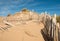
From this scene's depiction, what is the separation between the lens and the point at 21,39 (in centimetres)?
781

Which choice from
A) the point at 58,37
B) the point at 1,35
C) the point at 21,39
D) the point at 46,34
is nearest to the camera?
the point at 58,37

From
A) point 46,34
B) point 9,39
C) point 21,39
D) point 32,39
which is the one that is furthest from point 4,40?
point 46,34

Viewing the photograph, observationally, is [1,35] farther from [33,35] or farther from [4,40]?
[33,35]

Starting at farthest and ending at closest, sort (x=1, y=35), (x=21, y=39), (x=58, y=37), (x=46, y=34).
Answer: (x=46, y=34) → (x=1, y=35) → (x=21, y=39) → (x=58, y=37)

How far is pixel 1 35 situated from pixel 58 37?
2729 millimetres

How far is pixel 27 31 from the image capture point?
8.83m

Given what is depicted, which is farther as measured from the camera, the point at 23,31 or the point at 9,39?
the point at 23,31

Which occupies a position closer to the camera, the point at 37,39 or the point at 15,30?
the point at 37,39

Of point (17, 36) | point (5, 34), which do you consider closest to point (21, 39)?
point (17, 36)

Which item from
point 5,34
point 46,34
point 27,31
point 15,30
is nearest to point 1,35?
point 5,34

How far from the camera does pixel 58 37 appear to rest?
7.11m

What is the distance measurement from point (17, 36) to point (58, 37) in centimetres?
193

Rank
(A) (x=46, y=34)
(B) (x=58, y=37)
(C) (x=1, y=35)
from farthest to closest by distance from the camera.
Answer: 1. (A) (x=46, y=34)
2. (C) (x=1, y=35)
3. (B) (x=58, y=37)

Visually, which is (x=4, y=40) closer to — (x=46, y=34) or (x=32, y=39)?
(x=32, y=39)
